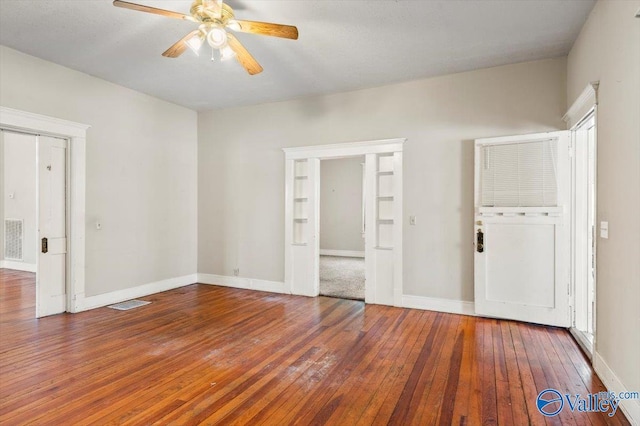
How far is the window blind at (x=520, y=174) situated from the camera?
3873mm

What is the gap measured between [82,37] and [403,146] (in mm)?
3860

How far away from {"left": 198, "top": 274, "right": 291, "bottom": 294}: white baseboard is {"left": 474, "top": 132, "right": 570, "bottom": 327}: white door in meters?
2.92

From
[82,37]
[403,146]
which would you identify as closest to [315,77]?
[403,146]

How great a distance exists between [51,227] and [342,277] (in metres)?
4.60

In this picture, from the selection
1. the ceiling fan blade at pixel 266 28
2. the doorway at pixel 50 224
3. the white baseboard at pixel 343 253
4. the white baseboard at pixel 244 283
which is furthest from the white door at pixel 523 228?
the white baseboard at pixel 343 253

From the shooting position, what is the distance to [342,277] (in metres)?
6.77

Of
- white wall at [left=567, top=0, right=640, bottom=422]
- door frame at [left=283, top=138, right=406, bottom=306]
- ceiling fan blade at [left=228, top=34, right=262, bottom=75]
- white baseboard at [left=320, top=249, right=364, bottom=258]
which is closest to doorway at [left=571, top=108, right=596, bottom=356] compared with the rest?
white wall at [left=567, top=0, right=640, bottom=422]

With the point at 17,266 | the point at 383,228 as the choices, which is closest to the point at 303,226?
the point at 383,228

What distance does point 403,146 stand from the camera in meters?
4.76

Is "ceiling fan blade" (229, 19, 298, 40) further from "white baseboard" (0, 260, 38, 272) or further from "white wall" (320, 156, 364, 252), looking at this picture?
"white baseboard" (0, 260, 38, 272)

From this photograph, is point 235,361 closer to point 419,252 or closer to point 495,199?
point 419,252

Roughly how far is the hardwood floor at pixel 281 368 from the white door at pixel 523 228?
0.27m

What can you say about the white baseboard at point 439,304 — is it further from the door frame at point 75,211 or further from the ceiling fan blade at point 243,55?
the door frame at point 75,211

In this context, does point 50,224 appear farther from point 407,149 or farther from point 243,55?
point 407,149
